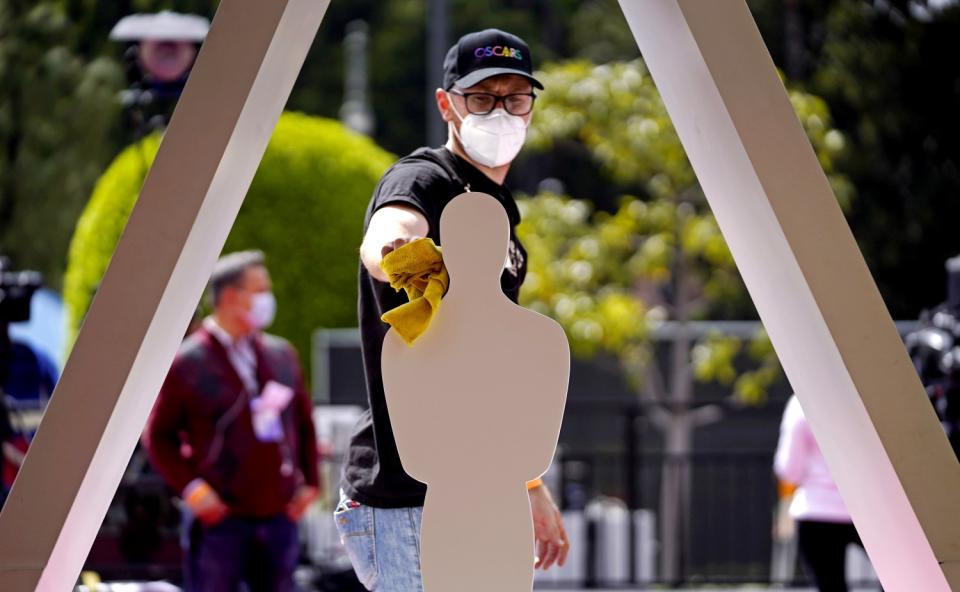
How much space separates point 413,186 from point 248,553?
3456 millimetres

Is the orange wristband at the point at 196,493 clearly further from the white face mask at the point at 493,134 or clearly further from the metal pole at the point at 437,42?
the metal pole at the point at 437,42

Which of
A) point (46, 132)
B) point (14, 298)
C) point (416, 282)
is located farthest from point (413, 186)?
point (46, 132)

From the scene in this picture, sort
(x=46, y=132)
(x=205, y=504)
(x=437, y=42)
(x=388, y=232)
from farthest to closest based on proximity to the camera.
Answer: (x=46, y=132), (x=437, y=42), (x=205, y=504), (x=388, y=232)

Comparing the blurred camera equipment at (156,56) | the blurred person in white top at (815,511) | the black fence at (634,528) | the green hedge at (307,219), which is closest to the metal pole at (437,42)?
the green hedge at (307,219)

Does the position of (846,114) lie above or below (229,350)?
above

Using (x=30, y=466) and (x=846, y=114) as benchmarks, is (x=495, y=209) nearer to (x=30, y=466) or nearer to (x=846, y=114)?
(x=30, y=466)

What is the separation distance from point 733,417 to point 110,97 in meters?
15.4

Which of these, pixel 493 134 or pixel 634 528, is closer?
pixel 493 134

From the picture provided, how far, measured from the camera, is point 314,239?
62.5ft

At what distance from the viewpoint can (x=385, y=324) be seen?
3770mm

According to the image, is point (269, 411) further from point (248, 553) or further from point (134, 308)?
point (134, 308)

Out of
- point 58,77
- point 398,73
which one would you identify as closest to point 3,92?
point 58,77

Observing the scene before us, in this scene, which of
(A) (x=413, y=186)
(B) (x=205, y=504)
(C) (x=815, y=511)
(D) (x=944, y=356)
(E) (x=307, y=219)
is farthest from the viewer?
(E) (x=307, y=219)


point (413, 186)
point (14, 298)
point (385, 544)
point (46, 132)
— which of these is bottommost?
point (385, 544)
